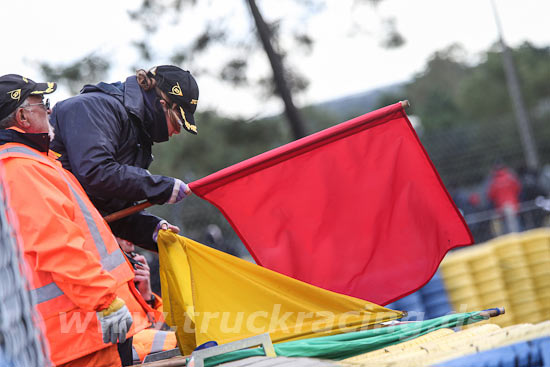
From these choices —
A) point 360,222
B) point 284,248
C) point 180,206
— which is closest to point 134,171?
point 284,248

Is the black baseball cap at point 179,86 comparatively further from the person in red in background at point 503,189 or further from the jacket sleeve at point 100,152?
the person in red in background at point 503,189

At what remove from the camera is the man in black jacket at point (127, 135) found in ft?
12.2

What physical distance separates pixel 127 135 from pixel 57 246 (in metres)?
1.10

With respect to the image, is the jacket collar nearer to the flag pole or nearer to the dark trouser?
the flag pole

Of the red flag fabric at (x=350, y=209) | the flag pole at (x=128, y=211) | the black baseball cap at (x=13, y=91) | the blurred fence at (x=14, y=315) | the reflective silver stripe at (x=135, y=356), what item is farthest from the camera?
the red flag fabric at (x=350, y=209)

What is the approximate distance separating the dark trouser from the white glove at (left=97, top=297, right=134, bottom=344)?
20 centimetres

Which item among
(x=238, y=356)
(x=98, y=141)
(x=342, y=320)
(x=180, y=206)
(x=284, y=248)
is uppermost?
(x=180, y=206)

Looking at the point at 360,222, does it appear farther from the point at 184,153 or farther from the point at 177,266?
the point at 184,153

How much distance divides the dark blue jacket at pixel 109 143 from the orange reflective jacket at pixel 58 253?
0.32 meters

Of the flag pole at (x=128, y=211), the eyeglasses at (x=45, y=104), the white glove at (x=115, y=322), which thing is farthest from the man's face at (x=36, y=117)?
the white glove at (x=115, y=322)

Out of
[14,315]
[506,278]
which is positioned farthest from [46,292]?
[506,278]

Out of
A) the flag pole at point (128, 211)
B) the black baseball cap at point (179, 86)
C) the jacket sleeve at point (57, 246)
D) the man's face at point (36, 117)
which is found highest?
the black baseball cap at point (179, 86)

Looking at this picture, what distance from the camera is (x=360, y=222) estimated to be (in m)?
4.19

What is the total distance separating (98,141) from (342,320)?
1568 millimetres
